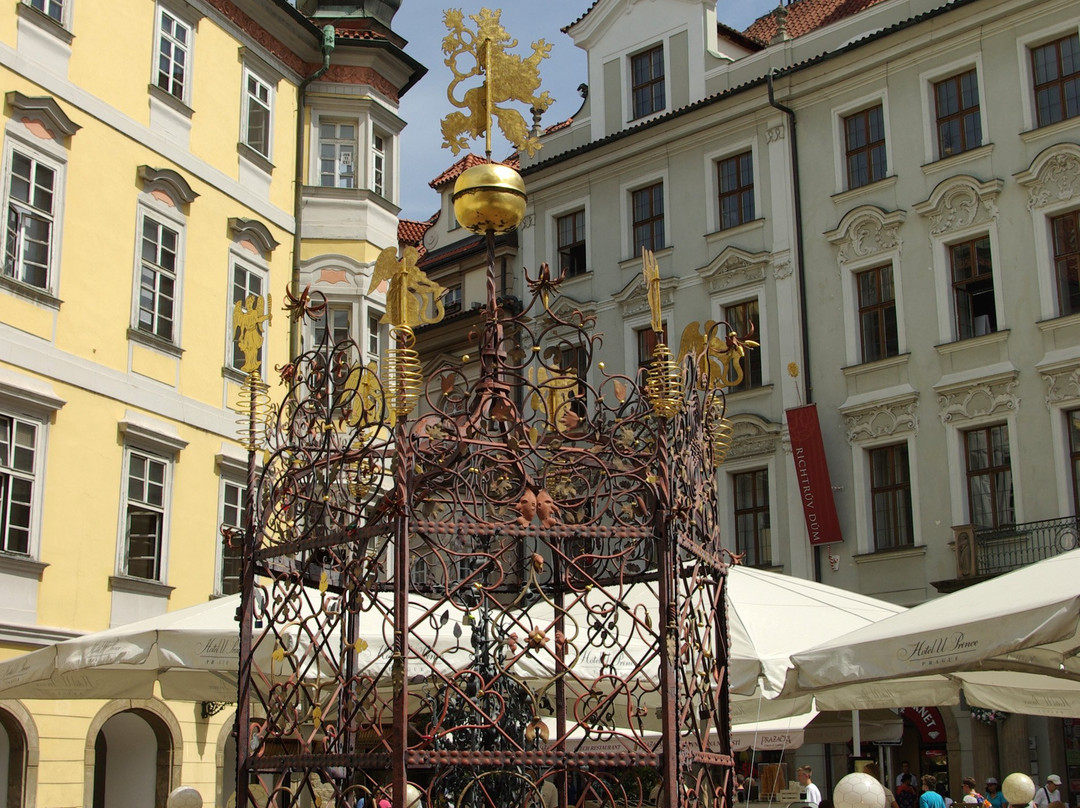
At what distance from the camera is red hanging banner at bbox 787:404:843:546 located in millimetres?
22922

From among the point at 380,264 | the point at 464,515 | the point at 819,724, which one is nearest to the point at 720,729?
the point at 464,515

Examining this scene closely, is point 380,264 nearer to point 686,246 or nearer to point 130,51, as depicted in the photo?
point 130,51

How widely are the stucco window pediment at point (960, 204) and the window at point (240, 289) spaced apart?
11.0m

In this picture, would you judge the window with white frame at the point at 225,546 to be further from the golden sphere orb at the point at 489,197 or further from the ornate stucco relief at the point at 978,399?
the golden sphere orb at the point at 489,197

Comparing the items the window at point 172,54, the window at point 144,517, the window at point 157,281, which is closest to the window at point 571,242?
the window at point 172,54

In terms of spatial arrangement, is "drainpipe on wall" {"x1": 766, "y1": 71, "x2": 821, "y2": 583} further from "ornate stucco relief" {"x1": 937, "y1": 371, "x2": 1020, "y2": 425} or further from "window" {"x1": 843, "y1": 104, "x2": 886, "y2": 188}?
"ornate stucco relief" {"x1": 937, "y1": 371, "x2": 1020, "y2": 425}

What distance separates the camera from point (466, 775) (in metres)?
6.29

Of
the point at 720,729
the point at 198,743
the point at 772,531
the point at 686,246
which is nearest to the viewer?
the point at 720,729

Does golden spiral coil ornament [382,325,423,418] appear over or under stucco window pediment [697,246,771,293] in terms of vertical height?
under

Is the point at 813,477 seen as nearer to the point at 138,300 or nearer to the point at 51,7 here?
the point at 138,300

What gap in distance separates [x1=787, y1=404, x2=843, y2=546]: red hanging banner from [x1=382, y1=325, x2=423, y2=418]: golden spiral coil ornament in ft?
57.8

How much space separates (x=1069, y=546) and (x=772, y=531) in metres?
5.45

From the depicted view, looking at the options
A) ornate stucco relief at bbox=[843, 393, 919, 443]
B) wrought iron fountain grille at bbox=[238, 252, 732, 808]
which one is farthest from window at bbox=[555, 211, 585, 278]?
wrought iron fountain grille at bbox=[238, 252, 732, 808]

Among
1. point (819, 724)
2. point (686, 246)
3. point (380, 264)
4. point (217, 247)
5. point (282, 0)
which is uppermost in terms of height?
point (282, 0)
